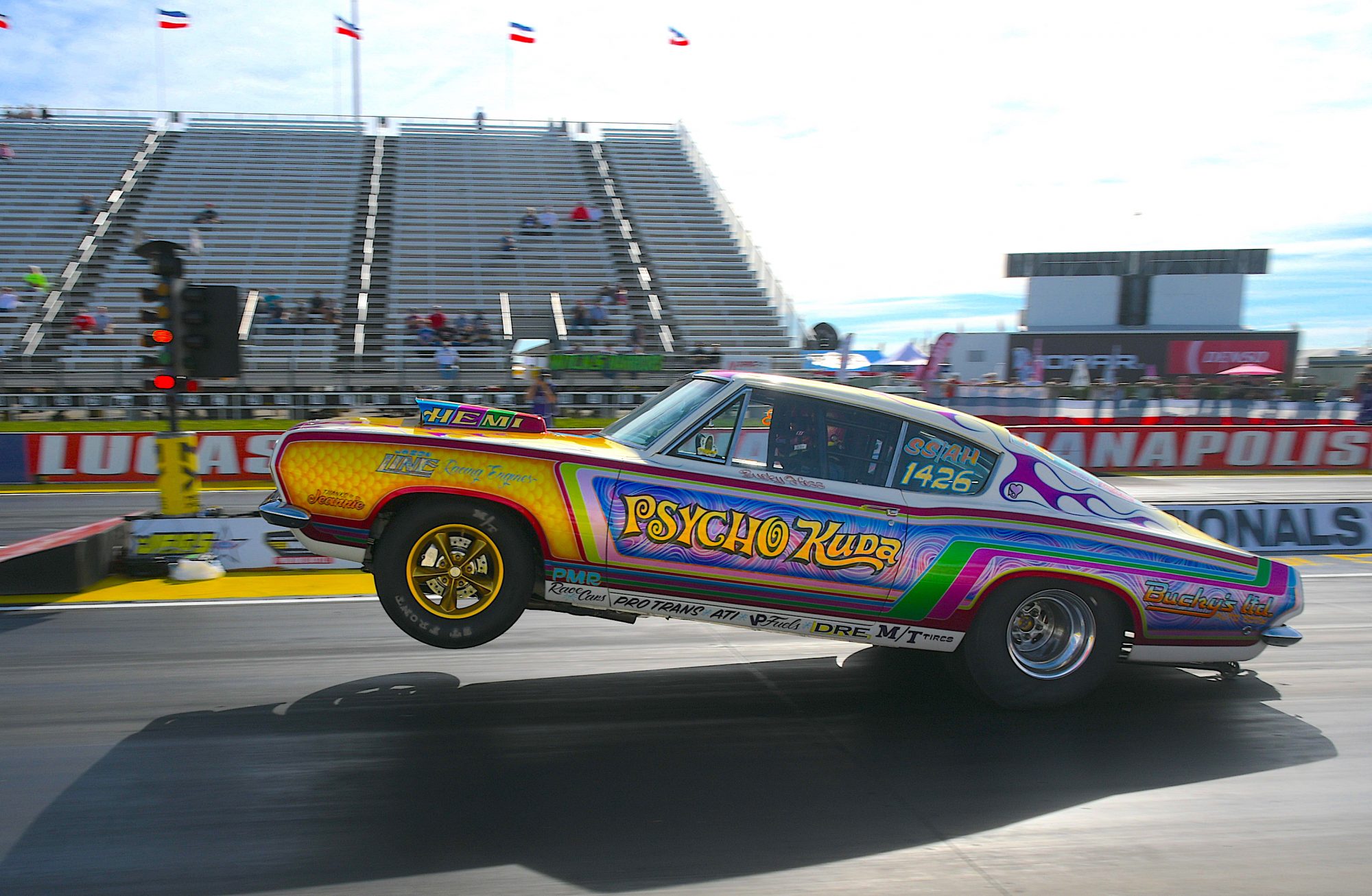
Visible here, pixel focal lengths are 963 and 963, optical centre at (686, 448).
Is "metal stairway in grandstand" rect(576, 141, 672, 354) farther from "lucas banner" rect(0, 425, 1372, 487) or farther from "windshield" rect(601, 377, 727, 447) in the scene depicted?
"windshield" rect(601, 377, 727, 447)

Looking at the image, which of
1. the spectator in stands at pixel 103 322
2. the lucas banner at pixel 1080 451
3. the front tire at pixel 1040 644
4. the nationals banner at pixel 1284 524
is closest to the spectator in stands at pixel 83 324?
the spectator in stands at pixel 103 322

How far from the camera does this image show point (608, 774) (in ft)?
14.2

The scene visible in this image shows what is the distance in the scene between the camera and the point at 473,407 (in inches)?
213

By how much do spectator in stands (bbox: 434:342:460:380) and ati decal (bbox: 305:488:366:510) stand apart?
19.6 metres

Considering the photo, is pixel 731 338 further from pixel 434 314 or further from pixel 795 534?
pixel 795 534

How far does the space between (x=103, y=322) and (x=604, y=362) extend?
513 inches

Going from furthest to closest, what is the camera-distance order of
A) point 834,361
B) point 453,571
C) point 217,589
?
point 834,361 → point 217,589 → point 453,571

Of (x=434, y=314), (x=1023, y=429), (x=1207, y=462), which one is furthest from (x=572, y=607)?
(x=434, y=314)

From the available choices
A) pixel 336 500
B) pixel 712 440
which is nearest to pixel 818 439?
pixel 712 440

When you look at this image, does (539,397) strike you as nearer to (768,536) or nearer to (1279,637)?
(768,536)

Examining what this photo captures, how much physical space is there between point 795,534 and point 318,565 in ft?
18.2

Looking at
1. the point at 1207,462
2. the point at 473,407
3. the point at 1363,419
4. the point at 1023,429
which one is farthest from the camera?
the point at 1363,419

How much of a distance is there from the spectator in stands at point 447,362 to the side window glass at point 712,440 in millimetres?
20058

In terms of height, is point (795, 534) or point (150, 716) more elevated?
point (795, 534)
